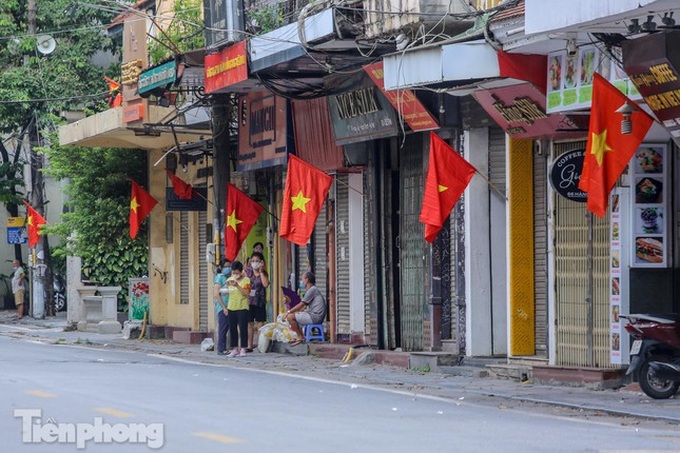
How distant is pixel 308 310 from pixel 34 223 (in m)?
17.8

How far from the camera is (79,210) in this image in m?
35.7

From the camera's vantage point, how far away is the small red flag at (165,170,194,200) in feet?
102

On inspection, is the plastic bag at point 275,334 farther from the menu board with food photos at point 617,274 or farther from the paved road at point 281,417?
the menu board with food photos at point 617,274

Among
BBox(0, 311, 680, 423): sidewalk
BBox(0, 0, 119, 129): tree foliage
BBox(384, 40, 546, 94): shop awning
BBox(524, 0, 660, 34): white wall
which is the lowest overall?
BBox(0, 311, 680, 423): sidewalk

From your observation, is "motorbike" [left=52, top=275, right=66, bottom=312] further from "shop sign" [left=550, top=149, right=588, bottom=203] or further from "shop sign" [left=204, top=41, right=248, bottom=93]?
"shop sign" [left=550, top=149, right=588, bottom=203]

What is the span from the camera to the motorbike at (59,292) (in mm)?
46156

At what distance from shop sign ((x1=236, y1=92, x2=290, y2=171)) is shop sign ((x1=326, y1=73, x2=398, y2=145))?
1.91 meters

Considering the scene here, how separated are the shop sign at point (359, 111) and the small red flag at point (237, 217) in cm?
361

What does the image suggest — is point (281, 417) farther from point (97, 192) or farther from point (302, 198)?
point (97, 192)

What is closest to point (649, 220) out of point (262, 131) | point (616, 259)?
point (616, 259)

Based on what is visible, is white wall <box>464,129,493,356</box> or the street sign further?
the street sign

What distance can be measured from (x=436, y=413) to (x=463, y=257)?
678 centimetres

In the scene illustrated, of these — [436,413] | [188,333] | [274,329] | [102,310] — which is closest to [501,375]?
[436,413]

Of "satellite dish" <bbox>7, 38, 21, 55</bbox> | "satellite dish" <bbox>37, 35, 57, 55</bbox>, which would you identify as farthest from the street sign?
"satellite dish" <bbox>37, 35, 57, 55</bbox>
